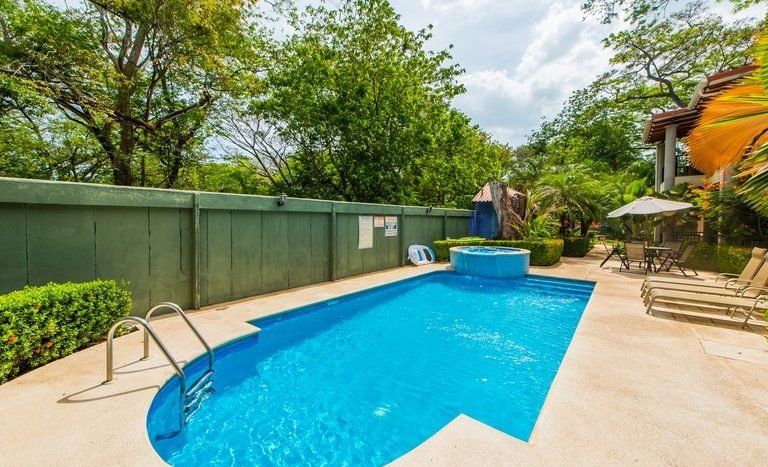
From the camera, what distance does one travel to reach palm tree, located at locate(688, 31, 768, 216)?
2.77 metres

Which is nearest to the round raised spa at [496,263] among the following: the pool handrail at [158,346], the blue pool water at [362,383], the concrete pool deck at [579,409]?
the blue pool water at [362,383]

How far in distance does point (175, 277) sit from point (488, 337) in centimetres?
529

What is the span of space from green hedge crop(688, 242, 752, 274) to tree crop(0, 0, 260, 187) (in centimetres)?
1642

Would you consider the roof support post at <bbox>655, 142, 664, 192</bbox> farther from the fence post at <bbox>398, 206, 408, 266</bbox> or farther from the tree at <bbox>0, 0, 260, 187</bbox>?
the tree at <bbox>0, 0, 260, 187</bbox>

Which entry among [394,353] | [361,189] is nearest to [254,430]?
[394,353]

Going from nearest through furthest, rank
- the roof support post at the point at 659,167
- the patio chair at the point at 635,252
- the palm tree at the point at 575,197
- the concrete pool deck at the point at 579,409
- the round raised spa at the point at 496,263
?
the concrete pool deck at the point at 579,409 → the round raised spa at the point at 496,263 → the patio chair at the point at 635,252 → the palm tree at the point at 575,197 → the roof support post at the point at 659,167

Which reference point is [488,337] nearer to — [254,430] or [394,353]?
[394,353]

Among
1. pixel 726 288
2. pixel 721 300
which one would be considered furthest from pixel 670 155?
pixel 721 300

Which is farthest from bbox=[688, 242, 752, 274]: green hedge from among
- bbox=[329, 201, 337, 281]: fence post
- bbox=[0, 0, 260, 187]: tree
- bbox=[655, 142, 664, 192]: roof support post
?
bbox=[0, 0, 260, 187]: tree

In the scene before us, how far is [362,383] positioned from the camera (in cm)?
372

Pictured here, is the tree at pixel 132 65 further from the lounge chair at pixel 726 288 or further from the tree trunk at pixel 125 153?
the lounge chair at pixel 726 288

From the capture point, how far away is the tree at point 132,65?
29.0 feet

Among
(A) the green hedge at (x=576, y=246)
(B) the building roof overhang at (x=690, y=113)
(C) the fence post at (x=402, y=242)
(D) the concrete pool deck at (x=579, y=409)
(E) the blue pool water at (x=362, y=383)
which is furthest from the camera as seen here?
(A) the green hedge at (x=576, y=246)

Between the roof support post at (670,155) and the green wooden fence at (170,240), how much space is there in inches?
509
